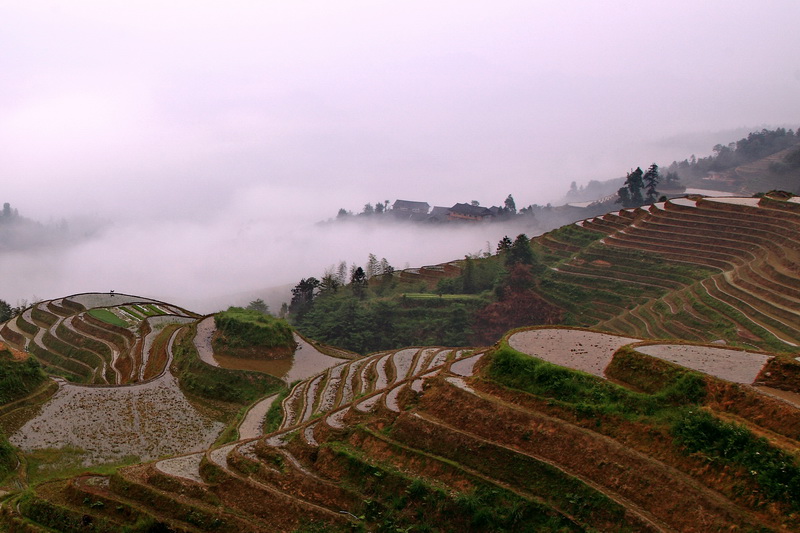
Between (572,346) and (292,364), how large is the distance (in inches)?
772

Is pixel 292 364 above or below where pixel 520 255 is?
below

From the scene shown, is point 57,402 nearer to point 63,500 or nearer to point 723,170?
point 63,500

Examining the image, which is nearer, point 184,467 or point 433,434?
point 433,434

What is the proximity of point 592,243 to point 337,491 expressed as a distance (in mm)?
40707

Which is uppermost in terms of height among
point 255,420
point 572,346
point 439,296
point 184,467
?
point 572,346

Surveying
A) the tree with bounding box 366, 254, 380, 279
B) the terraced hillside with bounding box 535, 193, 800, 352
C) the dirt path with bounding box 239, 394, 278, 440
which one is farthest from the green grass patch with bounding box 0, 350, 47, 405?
the tree with bounding box 366, 254, 380, 279

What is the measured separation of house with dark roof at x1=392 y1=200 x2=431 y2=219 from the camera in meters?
120

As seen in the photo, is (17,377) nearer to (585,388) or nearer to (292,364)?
(292,364)

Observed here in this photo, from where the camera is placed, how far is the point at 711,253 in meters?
41.0

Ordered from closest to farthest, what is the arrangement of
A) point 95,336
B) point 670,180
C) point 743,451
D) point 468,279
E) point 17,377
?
point 743,451
point 17,377
point 95,336
point 468,279
point 670,180

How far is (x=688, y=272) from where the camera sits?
39844 millimetres

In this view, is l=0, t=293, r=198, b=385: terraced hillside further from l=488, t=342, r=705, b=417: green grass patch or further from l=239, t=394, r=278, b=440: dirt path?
l=488, t=342, r=705, b=417: green grass patch

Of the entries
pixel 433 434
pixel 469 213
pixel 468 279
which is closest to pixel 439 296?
pixel 468 279

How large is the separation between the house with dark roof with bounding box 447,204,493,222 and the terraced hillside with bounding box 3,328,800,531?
79.8 meters
